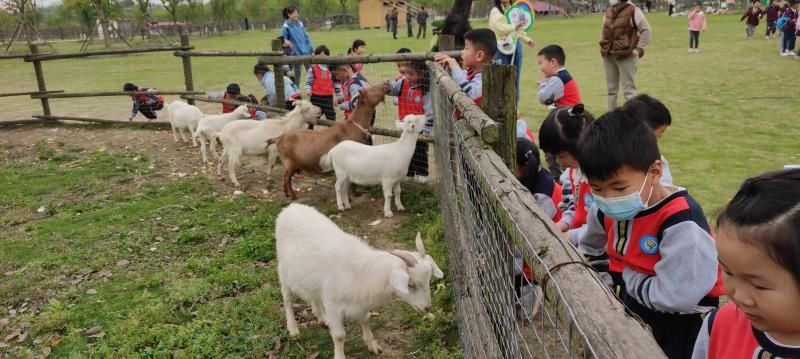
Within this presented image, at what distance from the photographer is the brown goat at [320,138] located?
6.43m

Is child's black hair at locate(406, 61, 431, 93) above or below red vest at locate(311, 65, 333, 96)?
above

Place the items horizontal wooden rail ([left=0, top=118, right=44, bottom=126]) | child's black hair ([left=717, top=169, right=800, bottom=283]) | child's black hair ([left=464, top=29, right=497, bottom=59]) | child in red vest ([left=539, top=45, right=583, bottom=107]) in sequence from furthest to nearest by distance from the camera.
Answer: horizontal wooden rail ([left=0, top=118, right=44, bottom=126]) → child in red vest ([left=539, top=45, right=583, bottom=107]) → child's black hair ([left=464, top=29, right=497, bottom=59]) → child's black hair ([left=717, top=169, right=800, bottom=283])

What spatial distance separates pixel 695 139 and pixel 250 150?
5986 millimetres

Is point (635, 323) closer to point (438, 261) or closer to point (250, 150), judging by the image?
point (438, 261)

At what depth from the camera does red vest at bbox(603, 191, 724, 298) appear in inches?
76.4

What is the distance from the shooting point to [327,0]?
74.2 m

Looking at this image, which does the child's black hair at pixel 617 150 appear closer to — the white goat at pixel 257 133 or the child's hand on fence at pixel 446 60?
the child's hand on fence at pixel 446 60

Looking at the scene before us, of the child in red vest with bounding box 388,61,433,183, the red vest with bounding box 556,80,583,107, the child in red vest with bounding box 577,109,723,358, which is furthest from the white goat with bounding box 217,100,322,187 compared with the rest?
the child in red vest with bounding box 577,109,723,358

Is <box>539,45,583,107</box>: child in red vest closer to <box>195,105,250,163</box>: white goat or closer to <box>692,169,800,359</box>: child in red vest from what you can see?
<box>692,169,800,359</box>: child in red vest

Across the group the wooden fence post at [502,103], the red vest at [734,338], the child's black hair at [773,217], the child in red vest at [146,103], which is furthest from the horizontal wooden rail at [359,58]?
the child in red vest at [146,103]

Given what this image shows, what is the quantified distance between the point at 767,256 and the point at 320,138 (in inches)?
219

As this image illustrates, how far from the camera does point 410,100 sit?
20.4 ft

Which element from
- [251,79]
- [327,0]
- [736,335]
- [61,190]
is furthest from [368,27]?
[736,335]

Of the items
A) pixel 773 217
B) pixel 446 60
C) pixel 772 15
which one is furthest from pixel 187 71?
pixel 772 15
